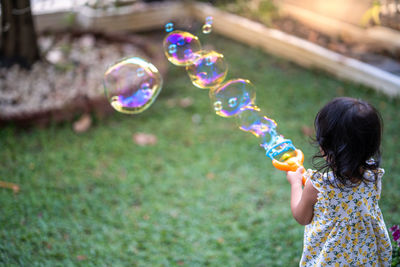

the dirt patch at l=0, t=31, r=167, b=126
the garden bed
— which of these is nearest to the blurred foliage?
the garden bed

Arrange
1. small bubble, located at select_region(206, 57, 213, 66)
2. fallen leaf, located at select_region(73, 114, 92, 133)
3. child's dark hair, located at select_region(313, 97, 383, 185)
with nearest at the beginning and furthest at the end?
child's dark hair, located at select_region(313, 97, 383, 185) → small bubble, located at select_region(206, 57, 213, 66) → fallen leaf, located at select_region(73, 114, 92, 133)

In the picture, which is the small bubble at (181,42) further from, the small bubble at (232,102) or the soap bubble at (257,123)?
the soap bubble at (257,123)

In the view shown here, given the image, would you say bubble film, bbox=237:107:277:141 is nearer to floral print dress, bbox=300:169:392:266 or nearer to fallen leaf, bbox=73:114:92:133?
floral print dress, bbox=300:169:392:266

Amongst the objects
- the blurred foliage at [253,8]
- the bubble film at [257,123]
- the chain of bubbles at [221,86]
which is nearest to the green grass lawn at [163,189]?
the chain of bubbles at [221,86]

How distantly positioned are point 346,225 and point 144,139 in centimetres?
264

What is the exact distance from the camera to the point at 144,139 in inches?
161

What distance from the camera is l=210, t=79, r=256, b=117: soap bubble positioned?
263 cm

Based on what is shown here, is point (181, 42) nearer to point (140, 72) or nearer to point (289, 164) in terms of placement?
point (140, 72)

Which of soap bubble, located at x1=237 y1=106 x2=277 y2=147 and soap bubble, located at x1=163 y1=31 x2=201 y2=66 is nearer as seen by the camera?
soap bubble, located at x1=237 y1=106 x2=277 y2=147

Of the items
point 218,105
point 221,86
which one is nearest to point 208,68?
point 221,86

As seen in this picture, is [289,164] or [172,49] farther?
[172,49]

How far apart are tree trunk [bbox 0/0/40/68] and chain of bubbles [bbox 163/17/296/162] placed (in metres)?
2.30

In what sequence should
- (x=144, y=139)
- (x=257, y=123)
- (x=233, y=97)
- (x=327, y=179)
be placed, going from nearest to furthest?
(x=327, y=179), (x=257, y=123), (x=233, y=97), (x=144, y=139)

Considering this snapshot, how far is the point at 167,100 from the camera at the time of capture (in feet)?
15.8
